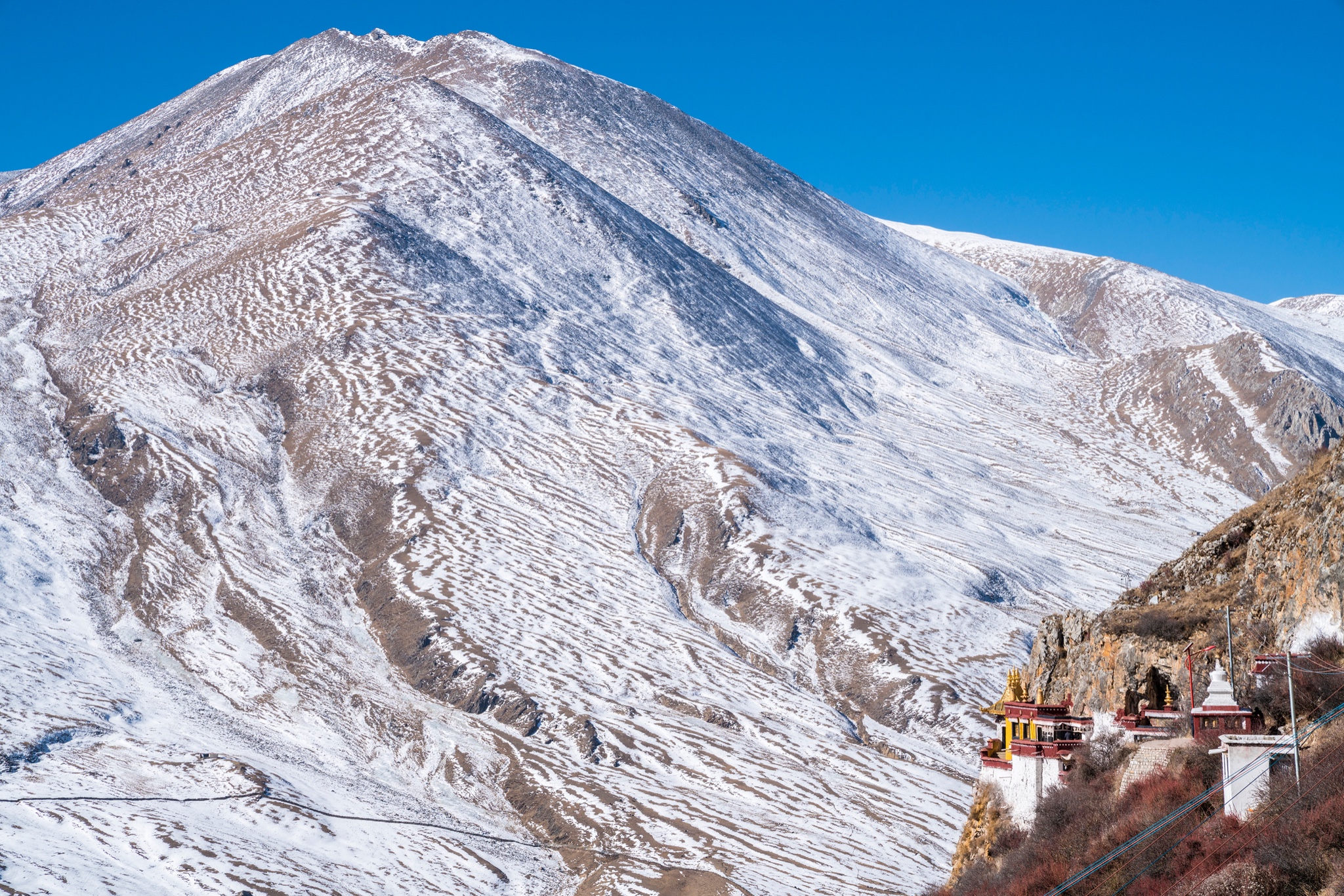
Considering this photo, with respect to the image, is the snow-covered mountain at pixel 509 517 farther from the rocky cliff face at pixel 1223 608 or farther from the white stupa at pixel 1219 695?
the white stupa at pixel 1219 695

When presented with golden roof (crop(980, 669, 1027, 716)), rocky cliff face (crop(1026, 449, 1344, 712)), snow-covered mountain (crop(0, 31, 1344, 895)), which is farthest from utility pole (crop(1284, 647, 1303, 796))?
snow-covered mountain (crop(0, 31, 1344, 895))

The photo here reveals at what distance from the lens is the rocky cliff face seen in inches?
872

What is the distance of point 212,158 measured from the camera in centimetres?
16912

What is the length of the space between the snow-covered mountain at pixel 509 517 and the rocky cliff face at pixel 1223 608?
40.6m

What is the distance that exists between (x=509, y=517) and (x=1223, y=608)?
86.6m

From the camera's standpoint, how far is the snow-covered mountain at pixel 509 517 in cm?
7250

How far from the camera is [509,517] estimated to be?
108312mm

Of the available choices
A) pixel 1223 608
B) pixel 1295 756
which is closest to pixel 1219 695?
pixel 1295 756

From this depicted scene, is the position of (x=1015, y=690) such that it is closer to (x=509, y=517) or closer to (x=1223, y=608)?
(x=1223, y=608)

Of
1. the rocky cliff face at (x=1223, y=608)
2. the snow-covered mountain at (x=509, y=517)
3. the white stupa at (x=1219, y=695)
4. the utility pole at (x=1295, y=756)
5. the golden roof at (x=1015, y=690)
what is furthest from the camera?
the snow-covered mountain at (x=509, y=517)

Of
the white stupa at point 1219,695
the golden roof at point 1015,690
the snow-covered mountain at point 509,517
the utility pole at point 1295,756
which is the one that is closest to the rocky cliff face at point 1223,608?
the golden roof at point 1015,690

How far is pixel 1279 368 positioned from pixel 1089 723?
15942cm

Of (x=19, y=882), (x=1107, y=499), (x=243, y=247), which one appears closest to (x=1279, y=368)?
(x=1107, y=499)

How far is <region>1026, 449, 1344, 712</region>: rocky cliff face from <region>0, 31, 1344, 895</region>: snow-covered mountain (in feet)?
133
